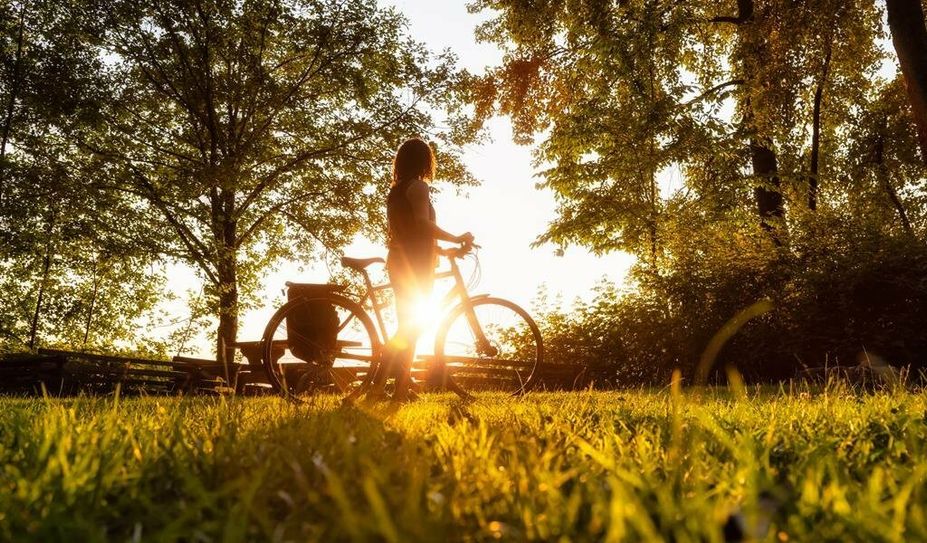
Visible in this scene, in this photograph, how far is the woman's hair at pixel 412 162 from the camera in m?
5.89

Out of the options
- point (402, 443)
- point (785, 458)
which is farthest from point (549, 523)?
point (785, 458)

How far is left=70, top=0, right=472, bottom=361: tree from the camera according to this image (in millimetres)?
16906

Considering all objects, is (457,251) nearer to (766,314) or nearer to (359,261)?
(359,261)

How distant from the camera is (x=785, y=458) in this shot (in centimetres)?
235

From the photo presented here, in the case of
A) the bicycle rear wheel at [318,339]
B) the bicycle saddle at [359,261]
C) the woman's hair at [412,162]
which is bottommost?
the bicycle rear wheel at [318,339]

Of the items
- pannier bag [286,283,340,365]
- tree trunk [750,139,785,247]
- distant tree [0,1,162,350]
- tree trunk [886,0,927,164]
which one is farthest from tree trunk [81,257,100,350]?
tree trunk [886,0,927,164]

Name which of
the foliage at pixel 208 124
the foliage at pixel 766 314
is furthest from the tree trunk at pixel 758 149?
the foliage at pixel 208 124

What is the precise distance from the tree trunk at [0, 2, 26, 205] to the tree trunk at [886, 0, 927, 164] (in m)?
18.5

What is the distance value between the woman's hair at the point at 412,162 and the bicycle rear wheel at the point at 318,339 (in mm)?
1341

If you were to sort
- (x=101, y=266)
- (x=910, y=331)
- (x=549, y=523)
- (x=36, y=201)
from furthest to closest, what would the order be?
(x=101, y=266) → (x=36, y=201) → (x=910, y=331) → (x=549, y=523)

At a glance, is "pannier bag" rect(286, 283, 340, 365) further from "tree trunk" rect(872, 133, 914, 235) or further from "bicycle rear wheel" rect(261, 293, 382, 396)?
"tree trunk" rect(872, 133, 914, 235)

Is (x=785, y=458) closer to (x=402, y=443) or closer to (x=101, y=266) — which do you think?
(x=402, y=443)

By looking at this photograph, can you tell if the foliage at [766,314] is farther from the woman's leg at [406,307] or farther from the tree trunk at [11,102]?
the tree trunk at [11,102]

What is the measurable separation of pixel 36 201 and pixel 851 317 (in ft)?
58.8
